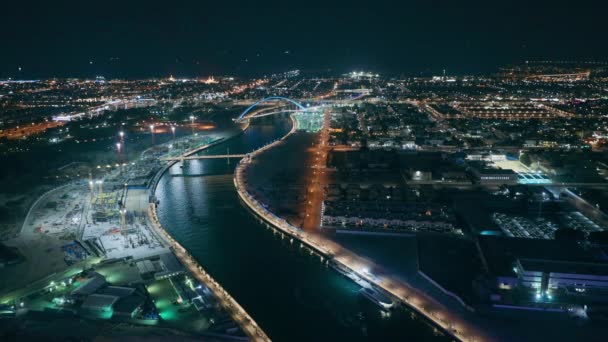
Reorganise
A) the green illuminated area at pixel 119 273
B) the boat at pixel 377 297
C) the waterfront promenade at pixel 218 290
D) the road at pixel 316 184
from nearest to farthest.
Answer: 1. the waterfront promenade at pixel 218 290
2. the boat at pixel 377 297
3. the green illuminated area at pixel 119 273
4. the road at pixel 316 184

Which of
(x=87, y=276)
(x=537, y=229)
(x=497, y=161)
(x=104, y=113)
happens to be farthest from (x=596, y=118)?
(x=104, y=113)

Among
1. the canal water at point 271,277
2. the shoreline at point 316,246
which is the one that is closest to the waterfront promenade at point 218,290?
the canal water at point 271,277

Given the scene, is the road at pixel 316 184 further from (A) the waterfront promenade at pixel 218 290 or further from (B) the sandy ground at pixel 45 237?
(B) the sandy ground at pixel 45 237

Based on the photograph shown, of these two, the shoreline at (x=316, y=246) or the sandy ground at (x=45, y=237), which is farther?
the sandy ground at (x=45, y=237)

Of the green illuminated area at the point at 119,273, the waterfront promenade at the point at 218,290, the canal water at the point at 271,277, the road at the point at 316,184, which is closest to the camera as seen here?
the waterfront promenade at the point at 218,290

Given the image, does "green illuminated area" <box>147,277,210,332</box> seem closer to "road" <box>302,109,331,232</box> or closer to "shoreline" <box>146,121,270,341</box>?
"shoreline" <box>146,121,270,341</box>

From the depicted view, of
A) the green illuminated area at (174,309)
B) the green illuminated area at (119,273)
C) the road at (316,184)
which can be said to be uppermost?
the road at (316,184)
